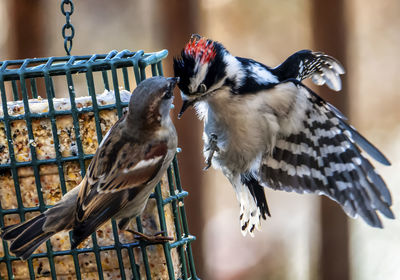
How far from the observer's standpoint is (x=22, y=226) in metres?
3.20

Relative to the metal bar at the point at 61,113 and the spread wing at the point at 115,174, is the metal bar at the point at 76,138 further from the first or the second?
the spread wing at the point at 115,174

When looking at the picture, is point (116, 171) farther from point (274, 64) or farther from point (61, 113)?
point (274, 64)

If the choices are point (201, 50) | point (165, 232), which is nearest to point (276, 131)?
point (201, 50)

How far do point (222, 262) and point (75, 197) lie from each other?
11.6 feet

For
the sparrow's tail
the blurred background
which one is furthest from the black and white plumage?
the blurred background

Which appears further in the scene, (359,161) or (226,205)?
(226,205)

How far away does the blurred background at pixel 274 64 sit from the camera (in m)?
6.23

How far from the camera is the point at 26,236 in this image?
3.15 meters

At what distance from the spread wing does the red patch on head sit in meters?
0.71

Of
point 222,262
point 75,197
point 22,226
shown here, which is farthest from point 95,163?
point 222,262

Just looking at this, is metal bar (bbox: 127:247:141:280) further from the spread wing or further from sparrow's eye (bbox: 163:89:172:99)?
sparrow's eye (bbox: 163:89:172:99)

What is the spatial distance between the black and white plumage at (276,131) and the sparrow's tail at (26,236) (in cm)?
107

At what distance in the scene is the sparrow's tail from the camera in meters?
3.14

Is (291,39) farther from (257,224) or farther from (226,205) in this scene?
(257,224)
